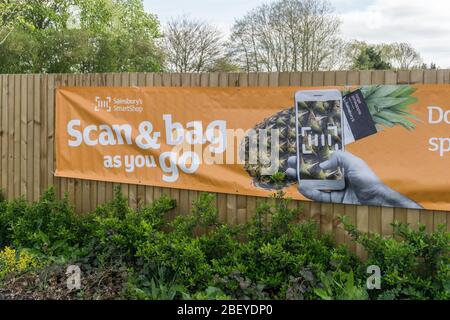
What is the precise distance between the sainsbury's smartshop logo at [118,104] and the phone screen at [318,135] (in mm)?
1906

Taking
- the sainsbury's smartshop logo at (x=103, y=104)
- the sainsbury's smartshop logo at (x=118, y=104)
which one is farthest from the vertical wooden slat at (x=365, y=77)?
the sainsbury's smartshop logo at (x=103, y=104)

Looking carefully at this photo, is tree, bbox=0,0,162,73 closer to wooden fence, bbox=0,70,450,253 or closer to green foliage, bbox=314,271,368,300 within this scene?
wooden fence, bbox=0,70,450,253

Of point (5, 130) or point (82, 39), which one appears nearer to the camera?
point (5, 130)

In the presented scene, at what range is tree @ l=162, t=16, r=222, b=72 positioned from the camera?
3127 cm

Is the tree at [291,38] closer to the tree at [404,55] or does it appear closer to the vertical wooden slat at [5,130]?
the tree at [404,55]

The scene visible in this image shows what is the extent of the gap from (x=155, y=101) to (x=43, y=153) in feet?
6.01

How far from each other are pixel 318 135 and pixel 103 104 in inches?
103

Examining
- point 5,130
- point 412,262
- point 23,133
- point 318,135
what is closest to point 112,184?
point 23,133

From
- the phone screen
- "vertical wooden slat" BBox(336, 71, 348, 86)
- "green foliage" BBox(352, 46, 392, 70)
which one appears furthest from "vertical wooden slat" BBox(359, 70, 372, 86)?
"green foliage" BBox(352, 46, 392, 70)

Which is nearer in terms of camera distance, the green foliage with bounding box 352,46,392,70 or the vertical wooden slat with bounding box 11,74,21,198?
the vertical wooden slat with bounding box 11,74,21,198

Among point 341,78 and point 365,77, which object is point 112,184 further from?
point 365,77

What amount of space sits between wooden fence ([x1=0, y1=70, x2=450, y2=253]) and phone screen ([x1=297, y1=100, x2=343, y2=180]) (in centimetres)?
24

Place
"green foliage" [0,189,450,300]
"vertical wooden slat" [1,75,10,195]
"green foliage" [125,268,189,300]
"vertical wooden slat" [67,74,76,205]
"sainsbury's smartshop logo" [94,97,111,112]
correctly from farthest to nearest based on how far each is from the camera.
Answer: "vertical wooden slat" [1,75,10,195] → "vertical wooden slat" [67,74,76,205] → "sainsbury's smartshop logo" [94,97,111,112] → "green foliage" [125,268,189,300] → "green foliage" [0,189,450,300]

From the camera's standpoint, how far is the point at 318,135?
5086mm
